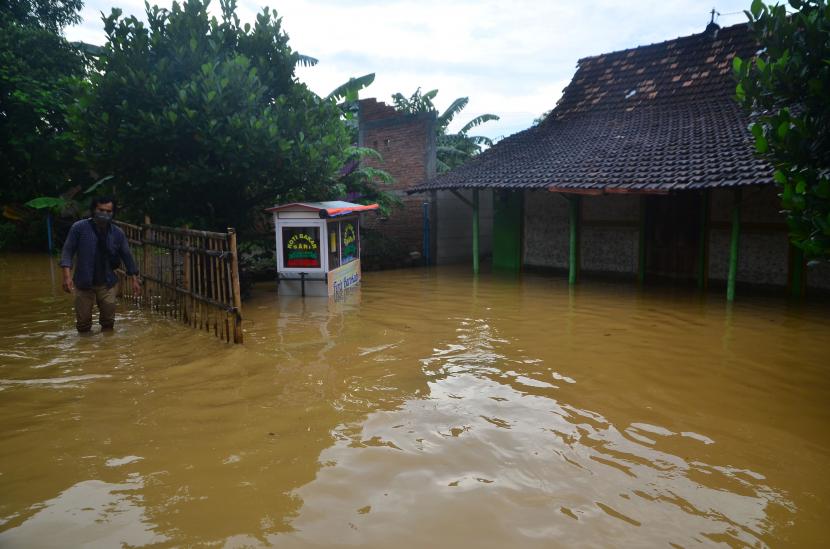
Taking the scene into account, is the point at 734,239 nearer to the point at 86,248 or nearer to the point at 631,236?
the point at 631,236

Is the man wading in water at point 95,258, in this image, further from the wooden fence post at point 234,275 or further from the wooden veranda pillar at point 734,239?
the wooden veranda pillar at point 734,239

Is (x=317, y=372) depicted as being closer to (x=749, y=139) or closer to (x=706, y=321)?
(x=706, y=321)

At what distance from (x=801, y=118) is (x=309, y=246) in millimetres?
7497

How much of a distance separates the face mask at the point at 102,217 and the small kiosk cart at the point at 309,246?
11.0 ft

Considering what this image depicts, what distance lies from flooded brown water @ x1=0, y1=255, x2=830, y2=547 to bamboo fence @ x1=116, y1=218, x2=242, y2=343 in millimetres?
347

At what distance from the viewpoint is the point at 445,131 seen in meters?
20.8

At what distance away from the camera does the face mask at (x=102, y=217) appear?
6902 mm

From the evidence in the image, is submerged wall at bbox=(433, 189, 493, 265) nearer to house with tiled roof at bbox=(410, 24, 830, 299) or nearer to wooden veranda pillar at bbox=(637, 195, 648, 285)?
house with tiled roof at bbox=(410, 24, 830, 299)


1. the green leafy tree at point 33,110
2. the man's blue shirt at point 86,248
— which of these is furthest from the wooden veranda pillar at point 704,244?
the green leafy tree at point 33,110

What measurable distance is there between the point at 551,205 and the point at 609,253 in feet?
6.02

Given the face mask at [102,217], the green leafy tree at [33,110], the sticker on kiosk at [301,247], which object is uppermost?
the green leafy tree at [33,110]

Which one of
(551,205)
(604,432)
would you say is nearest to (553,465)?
(604,432)

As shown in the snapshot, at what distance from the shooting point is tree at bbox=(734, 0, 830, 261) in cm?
449

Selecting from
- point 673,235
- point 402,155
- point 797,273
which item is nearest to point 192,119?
point 402,155
